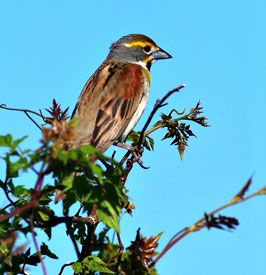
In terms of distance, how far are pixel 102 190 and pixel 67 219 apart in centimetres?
45

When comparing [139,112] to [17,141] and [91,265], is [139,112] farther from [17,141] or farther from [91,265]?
[17,141]

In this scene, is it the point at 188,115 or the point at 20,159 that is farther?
the point at 188,115

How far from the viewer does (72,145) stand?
1.92 m

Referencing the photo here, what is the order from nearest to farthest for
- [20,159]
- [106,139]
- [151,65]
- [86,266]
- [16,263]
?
[20,159]
[86,266]
[16,263]
[106,139]
[151,65]

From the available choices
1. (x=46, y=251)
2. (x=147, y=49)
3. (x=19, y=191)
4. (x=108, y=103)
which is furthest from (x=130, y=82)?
(x=19, y=191)

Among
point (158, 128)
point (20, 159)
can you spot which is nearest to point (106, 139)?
point (158, 128)

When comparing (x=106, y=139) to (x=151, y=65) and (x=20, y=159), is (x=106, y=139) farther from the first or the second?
(x=20, y=159)

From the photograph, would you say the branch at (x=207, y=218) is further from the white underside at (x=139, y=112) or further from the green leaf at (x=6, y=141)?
the white underside at (x=139, y=112)

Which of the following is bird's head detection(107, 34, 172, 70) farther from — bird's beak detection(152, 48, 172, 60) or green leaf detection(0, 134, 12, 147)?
green leaf detection(0, 134, 12, 147)

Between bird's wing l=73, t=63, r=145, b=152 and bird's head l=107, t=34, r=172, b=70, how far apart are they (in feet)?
1.88

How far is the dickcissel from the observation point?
566 centimetres

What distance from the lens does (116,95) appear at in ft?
20.4

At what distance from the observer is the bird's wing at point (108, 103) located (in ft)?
18.5

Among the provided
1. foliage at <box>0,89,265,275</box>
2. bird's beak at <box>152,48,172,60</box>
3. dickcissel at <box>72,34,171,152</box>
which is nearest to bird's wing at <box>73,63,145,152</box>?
dickcissel at <box>72,34,171,152</box>
